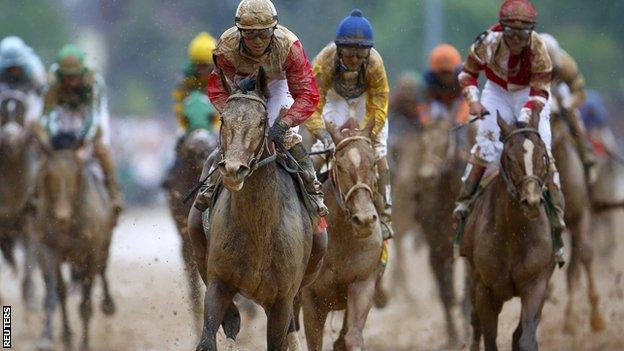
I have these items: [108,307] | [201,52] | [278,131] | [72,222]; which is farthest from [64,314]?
[278,131]

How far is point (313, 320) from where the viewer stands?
11492 millimetres

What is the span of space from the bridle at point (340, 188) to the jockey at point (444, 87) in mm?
6150

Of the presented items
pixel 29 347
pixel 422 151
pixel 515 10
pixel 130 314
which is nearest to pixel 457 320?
pixel 422 151

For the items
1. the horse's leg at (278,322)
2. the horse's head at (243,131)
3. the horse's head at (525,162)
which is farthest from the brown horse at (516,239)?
the horse's head at (243,131)

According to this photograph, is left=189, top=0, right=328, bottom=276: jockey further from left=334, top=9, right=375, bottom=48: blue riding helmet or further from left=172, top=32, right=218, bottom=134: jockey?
left=172, top=32, right=218, bottom=134: jockey

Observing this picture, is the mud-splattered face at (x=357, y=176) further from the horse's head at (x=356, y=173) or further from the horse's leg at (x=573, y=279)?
the horse's leg at (x=573, y=279)

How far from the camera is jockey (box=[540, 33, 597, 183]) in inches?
595

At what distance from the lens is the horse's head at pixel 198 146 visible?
14352mm

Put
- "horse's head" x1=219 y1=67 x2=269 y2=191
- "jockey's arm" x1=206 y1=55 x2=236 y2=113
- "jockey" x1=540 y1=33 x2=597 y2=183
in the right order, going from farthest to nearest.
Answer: "jockey" x1=540 y1=33 x2=597 y2=183 → "jockey's arm" x1=206 y1=55 x2=236 y2=113 → "horse's head" x1=219 y1=67 x2=269 y2=191

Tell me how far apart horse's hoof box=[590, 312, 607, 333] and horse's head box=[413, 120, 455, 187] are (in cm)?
232

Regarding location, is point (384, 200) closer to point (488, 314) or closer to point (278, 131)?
point (488, 314)

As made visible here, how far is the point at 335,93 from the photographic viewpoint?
12.4 metres

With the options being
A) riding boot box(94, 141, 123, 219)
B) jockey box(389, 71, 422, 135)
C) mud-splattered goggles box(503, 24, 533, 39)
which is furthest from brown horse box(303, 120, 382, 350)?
jockey box(389, 71, 422, 135)

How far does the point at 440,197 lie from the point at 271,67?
689 centimetres
